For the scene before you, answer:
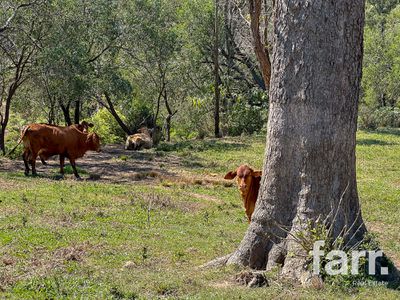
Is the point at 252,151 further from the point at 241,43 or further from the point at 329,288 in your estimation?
the point at 329,288

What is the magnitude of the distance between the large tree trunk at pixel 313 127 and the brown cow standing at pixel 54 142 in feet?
37.3

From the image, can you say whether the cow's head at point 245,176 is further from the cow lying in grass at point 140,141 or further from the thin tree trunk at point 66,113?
the thin tree trunk at point 66,113

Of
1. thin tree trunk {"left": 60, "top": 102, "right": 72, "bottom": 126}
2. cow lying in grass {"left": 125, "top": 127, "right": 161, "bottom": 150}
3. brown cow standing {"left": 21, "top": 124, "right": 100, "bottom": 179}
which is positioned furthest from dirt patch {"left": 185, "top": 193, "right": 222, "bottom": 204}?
thin tree trunk {"left": 60, "top": 102, "right": 72, "bottom": 126}

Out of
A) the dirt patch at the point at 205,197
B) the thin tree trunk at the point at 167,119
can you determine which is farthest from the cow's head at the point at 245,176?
the thin tree trunk at the point at 167,119

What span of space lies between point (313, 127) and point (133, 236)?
4.37m

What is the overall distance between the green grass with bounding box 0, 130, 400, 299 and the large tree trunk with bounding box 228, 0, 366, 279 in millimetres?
817

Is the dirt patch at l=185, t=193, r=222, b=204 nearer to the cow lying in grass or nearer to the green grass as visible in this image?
the green grass

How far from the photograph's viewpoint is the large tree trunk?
26.7 feet

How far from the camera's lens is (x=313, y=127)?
8148 mm

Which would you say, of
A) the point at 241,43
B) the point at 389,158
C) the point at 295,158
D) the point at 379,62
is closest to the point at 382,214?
the point at 295,158

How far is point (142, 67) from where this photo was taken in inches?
1308

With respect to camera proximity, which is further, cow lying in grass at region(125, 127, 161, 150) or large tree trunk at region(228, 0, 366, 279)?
cow lying in grass at region(125, 127, 161, 150)

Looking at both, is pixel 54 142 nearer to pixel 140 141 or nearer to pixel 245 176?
pixel 245 176

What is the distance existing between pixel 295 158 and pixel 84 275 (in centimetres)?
302
